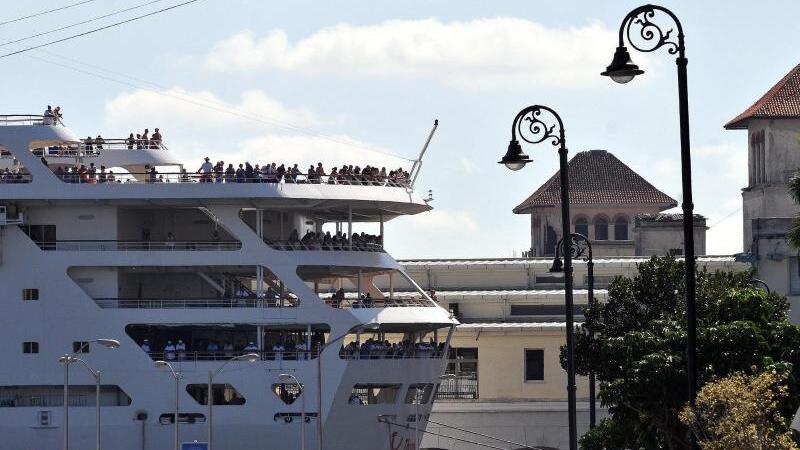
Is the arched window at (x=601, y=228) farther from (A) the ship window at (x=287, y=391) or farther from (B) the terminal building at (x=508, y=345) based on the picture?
(A) the ship window at (x=287, y=391)

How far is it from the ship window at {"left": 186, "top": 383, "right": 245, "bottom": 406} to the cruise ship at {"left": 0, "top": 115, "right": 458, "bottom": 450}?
40 mm

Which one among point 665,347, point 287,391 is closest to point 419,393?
point 287,391

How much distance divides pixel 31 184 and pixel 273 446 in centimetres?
1028

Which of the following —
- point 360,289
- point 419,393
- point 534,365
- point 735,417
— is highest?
point 360,289

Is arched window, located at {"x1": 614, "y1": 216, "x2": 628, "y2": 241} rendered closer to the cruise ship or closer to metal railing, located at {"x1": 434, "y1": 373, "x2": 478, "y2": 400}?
metal railing, located at {"x1": 434, "y1": 373, "x2": 478, "y2": 400}

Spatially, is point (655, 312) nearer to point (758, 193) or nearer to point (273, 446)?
point (273, 446)

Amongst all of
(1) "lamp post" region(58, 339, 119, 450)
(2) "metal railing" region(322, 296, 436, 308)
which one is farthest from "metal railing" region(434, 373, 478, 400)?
(1) "lamp post" region(58, 339, 119, 450)

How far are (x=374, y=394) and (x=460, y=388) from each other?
83.7ft

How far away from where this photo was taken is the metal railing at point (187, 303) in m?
65.3

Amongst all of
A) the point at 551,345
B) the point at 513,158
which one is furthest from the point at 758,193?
the point at 513,158

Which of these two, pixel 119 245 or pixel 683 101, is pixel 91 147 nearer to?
pixel 119 245

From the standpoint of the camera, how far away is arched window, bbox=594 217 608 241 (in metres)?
140

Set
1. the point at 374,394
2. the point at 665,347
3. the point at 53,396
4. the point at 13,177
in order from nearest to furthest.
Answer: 1. the point at 665,347
2. the point at 53,396
3. the point at 13,177
4. the point at 374,394

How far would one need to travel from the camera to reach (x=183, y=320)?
6475cm
